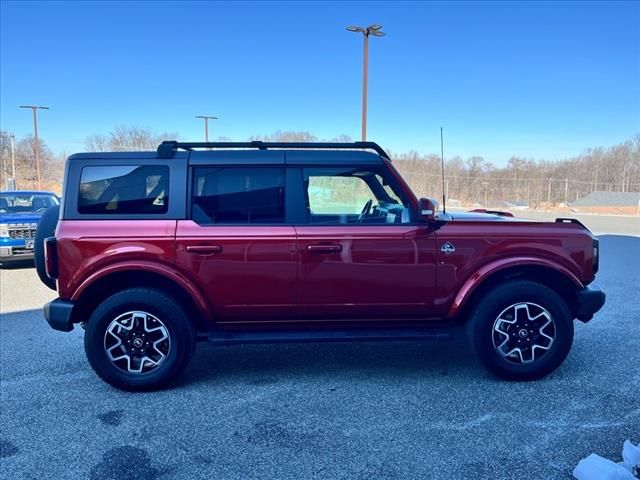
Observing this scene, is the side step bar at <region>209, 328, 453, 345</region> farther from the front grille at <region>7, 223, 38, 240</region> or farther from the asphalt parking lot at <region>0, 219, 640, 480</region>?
the front grille at <region>7, 223, 38, 240</region>

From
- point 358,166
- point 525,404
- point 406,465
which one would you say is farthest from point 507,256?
point 406,465

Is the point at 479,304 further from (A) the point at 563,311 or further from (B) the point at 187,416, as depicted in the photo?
(B) the point at 187,416

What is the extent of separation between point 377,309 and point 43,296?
5.79m

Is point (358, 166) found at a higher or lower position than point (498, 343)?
higher

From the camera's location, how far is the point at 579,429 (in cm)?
294

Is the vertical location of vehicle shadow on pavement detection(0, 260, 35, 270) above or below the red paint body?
below

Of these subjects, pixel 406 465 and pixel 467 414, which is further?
pixel 467 414

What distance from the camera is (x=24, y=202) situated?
1014 cm

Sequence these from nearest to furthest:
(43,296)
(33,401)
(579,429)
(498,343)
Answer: (579,429) < (33,401) < (498,343) < (43,296)

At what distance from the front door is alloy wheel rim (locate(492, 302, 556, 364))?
63cm

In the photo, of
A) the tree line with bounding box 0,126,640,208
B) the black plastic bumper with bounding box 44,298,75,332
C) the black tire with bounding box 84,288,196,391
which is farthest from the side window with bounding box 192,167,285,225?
the tree line with bounding box 0,126,640,208

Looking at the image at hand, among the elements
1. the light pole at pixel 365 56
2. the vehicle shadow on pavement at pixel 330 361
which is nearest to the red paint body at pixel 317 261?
the vehicle shadow on pavement at pixel 330 361

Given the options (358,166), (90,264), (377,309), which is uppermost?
(358,166)

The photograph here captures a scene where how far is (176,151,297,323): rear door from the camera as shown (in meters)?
3.52
